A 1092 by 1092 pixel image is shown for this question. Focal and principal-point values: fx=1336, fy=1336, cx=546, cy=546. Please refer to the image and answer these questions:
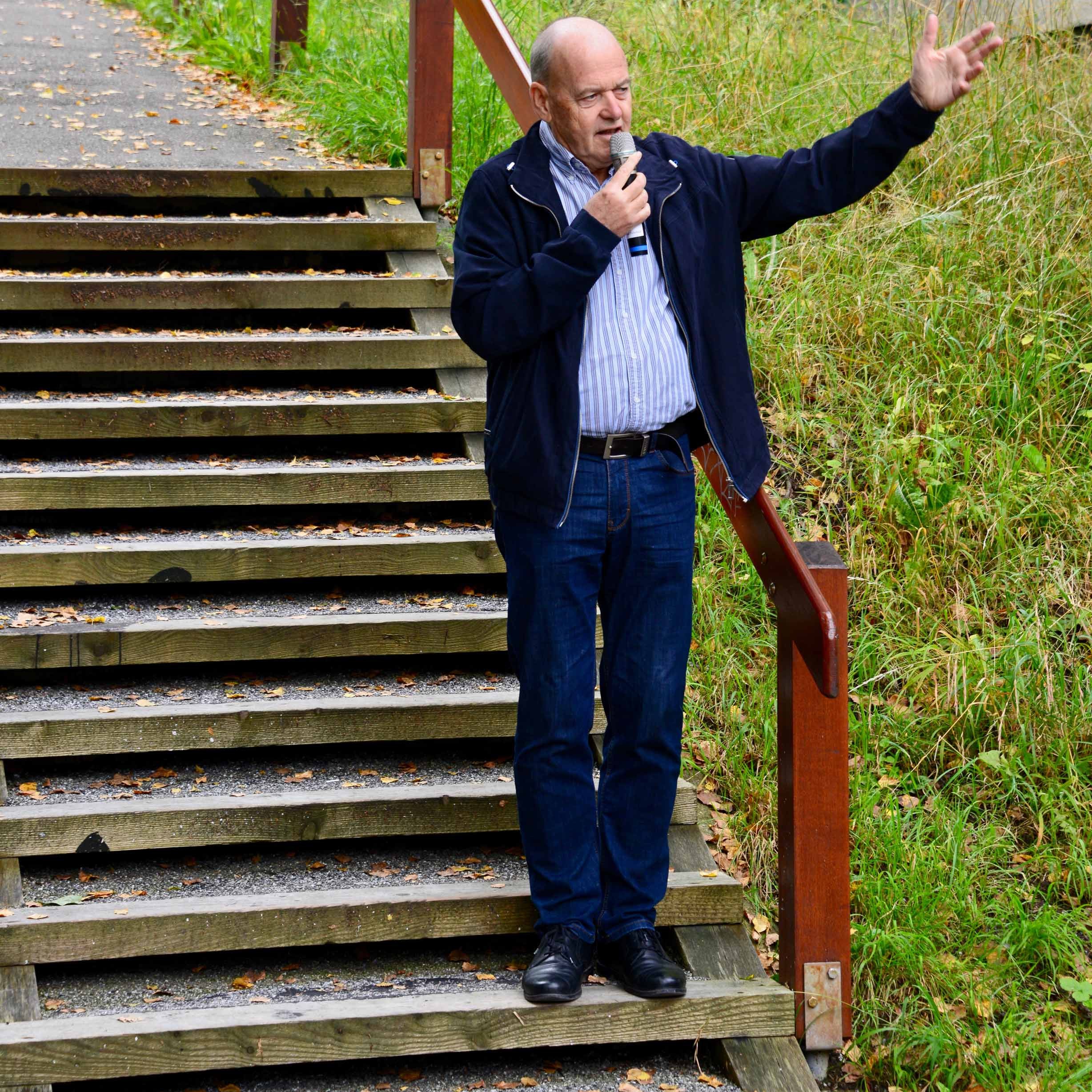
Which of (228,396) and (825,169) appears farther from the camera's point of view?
(228,396)

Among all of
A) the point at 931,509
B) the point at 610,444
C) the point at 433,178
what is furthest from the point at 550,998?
the point at 433,178

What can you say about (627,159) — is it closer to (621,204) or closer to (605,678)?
(621,204)

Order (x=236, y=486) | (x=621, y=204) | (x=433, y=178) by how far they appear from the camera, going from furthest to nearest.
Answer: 1. (x=433, y=178)
2. (x=236, y=486)
3. (x=621, y=204)

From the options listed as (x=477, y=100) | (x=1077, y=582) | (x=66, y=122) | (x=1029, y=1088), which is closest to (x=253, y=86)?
(x=66, y=122)

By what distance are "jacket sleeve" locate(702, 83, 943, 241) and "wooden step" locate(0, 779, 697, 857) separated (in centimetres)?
142

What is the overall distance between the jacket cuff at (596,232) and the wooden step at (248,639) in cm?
154

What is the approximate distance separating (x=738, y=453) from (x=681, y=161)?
0.61 meters

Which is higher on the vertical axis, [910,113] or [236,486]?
[910,113]

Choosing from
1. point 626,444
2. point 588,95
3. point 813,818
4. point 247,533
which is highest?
point 588,95

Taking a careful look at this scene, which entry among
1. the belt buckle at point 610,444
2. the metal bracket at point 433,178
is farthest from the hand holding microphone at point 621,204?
the metal bracket at point 433,178

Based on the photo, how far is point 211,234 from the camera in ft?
17.0

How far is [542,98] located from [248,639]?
5.74 ft

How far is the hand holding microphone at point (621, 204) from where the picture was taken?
2461 millimetres

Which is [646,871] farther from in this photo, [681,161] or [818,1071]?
[681,161]
